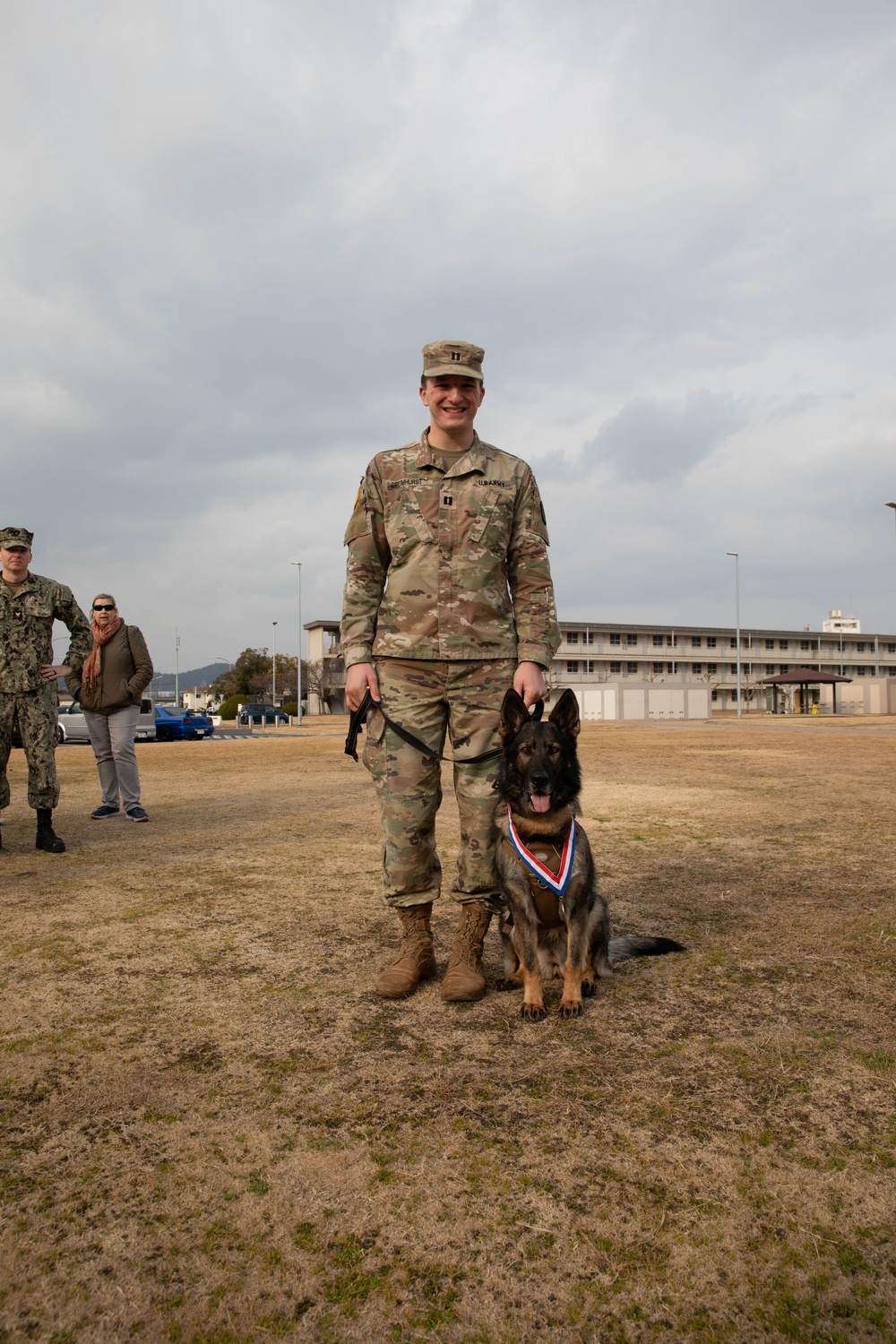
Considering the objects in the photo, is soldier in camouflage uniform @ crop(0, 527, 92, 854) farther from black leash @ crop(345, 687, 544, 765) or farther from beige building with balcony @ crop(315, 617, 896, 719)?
beige building with balcony @ crop(315, 617, 896, 719)

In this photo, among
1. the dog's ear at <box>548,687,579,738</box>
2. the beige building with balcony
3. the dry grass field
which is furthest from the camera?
the beige building with balcony

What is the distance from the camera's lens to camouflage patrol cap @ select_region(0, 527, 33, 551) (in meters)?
6.36

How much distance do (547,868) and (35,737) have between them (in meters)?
4.81

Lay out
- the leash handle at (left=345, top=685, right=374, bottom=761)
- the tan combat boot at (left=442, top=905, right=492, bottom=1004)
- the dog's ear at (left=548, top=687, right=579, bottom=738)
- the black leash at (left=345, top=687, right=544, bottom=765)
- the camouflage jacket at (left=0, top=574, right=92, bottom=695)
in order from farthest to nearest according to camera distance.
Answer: the camouflage jacket at (left=0, top=574, right=92, bottom=695), the leash handle at (left=345, top=685, right=374, bottom=761), the black leash at (left=345, top=687, right=544, bottom=765), the dog's ear at (left=548, top=687, right=579, bottom=738), the tan combat boot at (left=442, top=905, right=492, bottom=1004)

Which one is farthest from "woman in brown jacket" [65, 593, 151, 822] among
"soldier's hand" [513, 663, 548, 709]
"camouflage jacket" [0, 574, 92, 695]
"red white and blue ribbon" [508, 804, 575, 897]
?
"red white and blue ribbon" [508, 804, 575, 897]

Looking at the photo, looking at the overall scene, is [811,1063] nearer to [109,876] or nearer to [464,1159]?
[464,1159]

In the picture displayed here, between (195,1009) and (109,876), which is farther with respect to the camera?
(109,876)

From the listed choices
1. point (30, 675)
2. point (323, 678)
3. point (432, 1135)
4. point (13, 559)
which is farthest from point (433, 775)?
point (323, 678)

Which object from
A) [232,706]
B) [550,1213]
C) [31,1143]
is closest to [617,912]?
[550,1213]

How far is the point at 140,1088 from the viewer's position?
2.41 meters

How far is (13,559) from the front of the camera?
252 inches

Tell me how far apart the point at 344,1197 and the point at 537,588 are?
2.51 metres

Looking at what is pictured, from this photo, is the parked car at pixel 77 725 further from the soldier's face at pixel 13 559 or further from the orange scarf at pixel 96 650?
the soldier's face at pixel 13 559

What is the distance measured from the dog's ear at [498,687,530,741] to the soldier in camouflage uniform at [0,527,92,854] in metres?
4.37
